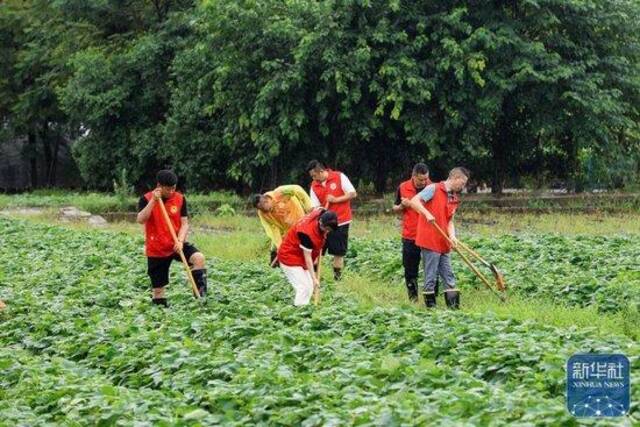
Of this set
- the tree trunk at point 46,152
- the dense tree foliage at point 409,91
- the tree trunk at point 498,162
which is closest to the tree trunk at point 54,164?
the tree trunk at point 46,152

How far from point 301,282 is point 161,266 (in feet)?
5.79

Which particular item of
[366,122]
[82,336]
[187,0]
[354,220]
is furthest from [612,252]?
[187,0]

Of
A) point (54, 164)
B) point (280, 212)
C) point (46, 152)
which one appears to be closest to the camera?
point (280, 212)

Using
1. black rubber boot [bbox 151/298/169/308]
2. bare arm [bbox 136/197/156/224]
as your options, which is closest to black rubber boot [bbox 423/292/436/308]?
black rubber boot [bbox 151/298/169/308]

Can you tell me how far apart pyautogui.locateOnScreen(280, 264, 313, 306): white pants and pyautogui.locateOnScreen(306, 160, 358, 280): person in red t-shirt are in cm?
307

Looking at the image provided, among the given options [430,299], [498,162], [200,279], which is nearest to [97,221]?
[498,162]

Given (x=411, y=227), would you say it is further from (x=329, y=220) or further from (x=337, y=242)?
(x=329, y=220)

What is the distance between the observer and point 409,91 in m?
26.0

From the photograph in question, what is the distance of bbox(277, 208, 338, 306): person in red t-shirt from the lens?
11.1 meters

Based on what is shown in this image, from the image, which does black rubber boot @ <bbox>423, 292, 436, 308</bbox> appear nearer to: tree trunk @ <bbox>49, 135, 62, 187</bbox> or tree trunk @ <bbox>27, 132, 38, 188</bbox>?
tree trunk @ <bbox>27, 132, 38, 188</bbox>

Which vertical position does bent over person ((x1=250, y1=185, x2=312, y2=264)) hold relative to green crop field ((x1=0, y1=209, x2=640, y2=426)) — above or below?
above

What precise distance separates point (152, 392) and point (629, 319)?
546 cm

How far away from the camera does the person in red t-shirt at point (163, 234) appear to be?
11586mm

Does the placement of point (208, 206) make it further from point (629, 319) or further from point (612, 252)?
point (629, 319)
